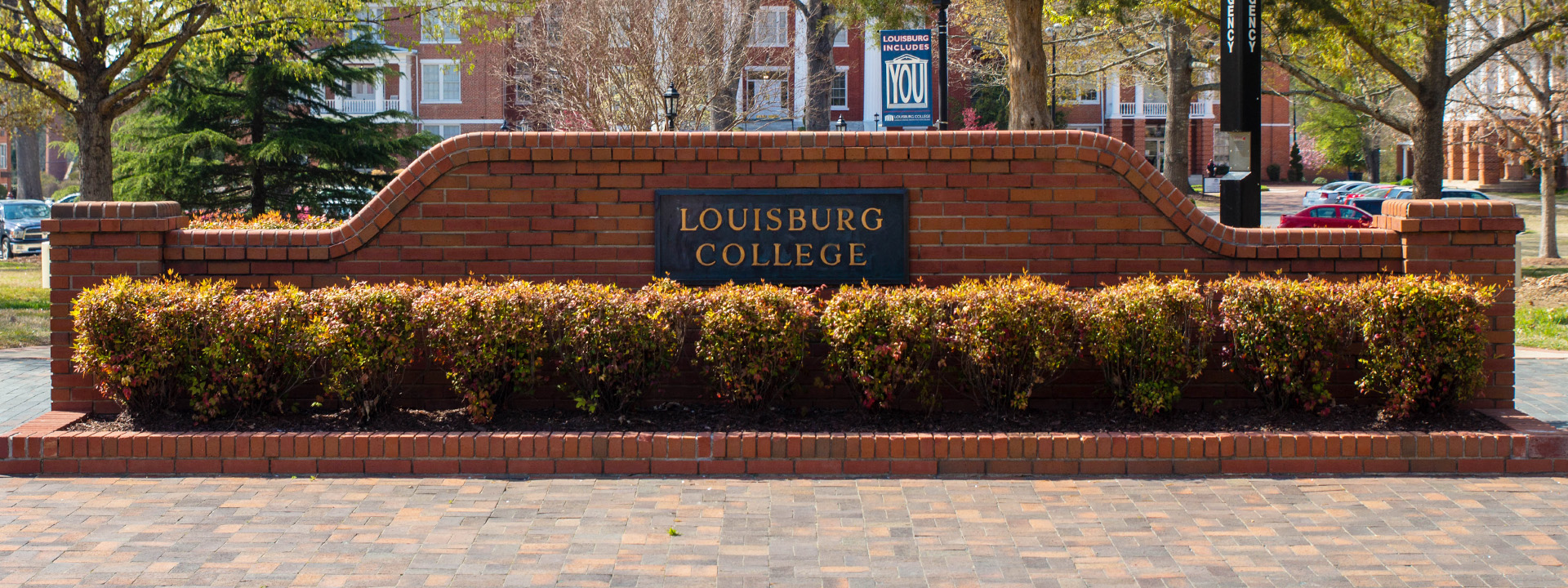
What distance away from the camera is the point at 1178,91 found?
83.0ft

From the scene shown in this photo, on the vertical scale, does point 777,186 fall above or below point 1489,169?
below

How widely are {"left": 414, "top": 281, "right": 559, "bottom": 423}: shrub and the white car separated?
130 ft

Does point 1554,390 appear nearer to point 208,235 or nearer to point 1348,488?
point 1348,488

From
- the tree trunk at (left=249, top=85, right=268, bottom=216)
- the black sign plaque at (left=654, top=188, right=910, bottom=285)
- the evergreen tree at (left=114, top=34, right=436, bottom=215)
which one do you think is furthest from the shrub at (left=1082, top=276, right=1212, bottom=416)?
the tree trunk at (left=249, top=85, right=268, bottom=216)

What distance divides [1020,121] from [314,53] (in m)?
17.9

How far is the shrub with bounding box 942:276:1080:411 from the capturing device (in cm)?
612

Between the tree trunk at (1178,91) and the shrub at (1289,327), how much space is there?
48.7ft

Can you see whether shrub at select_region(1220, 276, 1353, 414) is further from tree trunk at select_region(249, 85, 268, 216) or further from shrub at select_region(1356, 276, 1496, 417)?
tree trunk at select_region(249, 85, 268, 216)

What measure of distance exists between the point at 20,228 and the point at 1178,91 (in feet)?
86.5

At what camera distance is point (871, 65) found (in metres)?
50.1

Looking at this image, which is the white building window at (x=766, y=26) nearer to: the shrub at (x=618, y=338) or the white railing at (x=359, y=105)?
the white railing at (x=359, y=105)

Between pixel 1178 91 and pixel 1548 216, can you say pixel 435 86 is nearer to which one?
pixel 1178 91

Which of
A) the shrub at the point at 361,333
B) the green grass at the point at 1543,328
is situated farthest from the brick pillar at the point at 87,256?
the green grass at the point at 1543,328

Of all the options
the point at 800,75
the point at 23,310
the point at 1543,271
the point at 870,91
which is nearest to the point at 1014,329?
the point at 23,310
